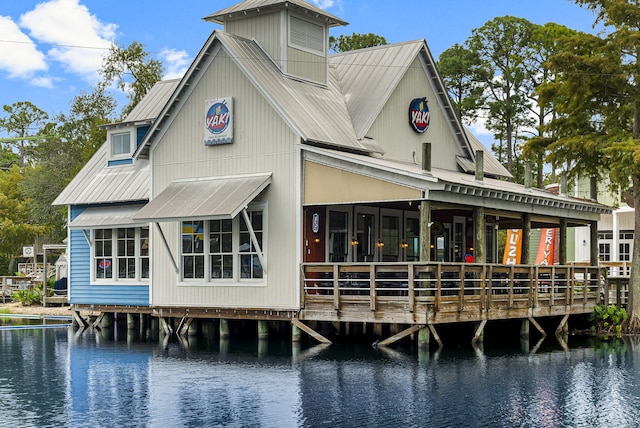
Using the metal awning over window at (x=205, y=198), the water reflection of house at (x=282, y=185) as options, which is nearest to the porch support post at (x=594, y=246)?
the water reflection of house at (x=282, y=185)

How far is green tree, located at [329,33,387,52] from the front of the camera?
55.7 metres

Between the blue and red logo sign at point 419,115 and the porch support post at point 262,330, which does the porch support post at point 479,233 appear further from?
the porch support post at point 262,330

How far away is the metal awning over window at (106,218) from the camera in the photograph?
31.5 meters

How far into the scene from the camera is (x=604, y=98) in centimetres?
3134

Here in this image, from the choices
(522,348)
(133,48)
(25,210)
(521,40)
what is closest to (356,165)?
(522,348)

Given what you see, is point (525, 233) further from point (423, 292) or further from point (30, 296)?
point (30, 296)

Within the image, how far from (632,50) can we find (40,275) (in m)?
34.5

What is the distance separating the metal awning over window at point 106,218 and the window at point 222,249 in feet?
9.02

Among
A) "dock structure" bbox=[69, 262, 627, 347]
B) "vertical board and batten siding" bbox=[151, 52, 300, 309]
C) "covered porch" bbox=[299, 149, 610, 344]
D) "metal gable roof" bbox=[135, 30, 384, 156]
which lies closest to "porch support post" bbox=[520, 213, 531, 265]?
"covered porch" bbox=[299, 149, 610, 344]

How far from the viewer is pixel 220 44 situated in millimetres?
28609

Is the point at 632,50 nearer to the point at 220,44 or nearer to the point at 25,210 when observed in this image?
the point at 220,44

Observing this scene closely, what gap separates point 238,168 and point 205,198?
1.45m

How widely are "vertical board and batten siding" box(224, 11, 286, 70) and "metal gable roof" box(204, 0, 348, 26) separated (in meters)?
0.24

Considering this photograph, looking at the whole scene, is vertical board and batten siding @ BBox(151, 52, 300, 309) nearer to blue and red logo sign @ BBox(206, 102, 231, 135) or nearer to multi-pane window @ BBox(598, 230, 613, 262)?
blue and red logo sign @ BBox(206, 102, 231, 135)
